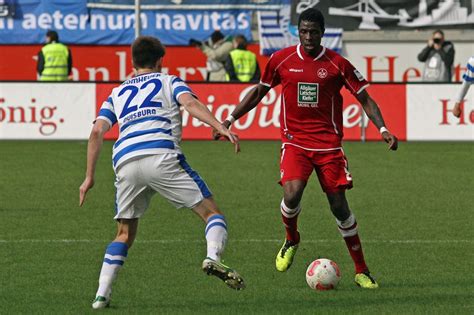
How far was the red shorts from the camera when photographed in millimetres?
9539

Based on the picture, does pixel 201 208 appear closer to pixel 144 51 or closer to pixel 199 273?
pixel 144 51

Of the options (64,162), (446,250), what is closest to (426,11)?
(64,162)

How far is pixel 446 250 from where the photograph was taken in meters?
11.2

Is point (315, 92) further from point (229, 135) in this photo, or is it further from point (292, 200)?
point (229, 135)

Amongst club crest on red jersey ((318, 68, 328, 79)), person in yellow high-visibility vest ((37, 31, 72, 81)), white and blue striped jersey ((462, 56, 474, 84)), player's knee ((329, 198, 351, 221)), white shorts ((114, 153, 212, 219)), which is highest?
club crest on red jersey ((318, 68, 328, 79))

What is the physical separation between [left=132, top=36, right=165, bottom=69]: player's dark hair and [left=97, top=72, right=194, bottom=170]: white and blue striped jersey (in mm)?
80

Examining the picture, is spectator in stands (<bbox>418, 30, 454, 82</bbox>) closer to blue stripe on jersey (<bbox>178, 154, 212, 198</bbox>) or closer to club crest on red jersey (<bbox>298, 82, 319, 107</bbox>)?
club crest on red jersey (<bbox>298, 82, 319, 107</bbox>)

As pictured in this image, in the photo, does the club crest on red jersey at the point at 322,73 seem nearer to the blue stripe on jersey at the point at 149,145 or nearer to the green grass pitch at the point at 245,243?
the green grass pitch at the point at 245,243

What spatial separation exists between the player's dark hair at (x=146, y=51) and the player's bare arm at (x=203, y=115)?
32cm

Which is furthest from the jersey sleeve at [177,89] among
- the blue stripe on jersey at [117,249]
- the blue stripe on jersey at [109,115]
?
the blue stripe on jersey at [117,249]

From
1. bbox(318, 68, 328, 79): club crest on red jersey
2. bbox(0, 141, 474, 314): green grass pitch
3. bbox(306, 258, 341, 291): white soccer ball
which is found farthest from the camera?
bbox(318, 68, 328, 79): club crest on red jersey

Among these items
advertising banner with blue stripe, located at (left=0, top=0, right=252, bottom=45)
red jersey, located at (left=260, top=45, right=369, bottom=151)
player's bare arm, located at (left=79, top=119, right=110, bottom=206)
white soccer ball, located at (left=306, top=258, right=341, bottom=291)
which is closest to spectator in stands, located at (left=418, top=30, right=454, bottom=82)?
advertising banner with blue stripe, located at (left=0, top=0, right=252, bottom=45)

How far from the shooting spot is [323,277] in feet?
30.1

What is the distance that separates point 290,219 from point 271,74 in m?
1.14
